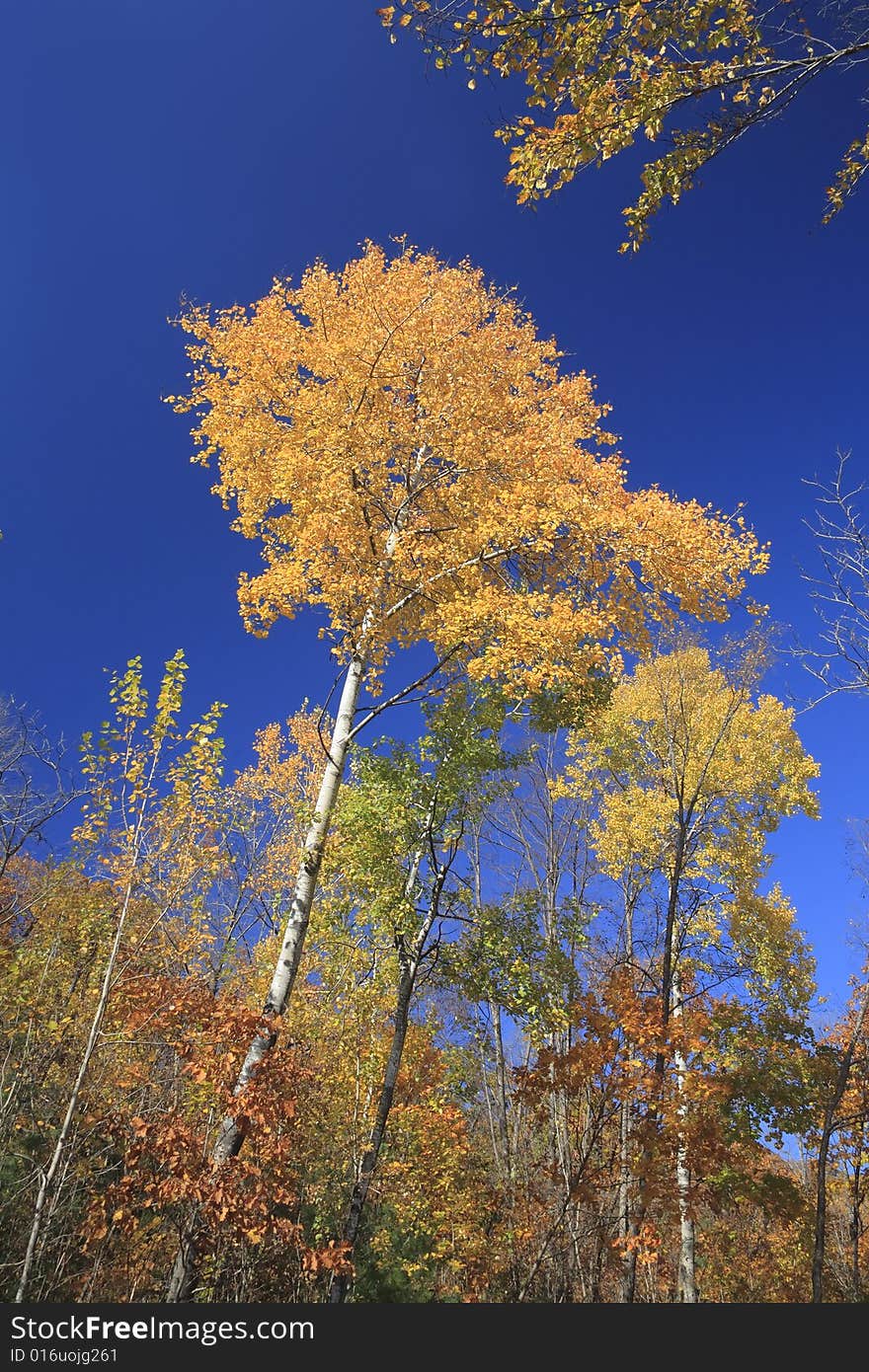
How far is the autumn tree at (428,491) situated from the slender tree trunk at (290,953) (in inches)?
1.6

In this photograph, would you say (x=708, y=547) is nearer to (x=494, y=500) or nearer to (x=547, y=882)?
(x=494, y=500)

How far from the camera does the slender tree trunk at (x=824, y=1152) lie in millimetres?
8172

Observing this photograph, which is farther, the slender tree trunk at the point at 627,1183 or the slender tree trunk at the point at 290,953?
the slender tree trunk at the point at 627,1183

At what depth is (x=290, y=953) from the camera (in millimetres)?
6527

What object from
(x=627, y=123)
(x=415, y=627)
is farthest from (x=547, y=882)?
(x=627, y=123)

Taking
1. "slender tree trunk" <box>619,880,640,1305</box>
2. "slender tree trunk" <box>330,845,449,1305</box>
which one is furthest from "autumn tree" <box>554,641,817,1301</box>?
"slender tree trunk" <box>330,845,449,1305</box>

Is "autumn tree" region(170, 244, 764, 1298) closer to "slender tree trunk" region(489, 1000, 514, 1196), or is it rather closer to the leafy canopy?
the leafy canopy

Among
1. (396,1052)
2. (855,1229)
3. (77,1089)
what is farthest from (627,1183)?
(77,1089)

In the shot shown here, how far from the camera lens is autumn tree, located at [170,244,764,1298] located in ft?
24.7

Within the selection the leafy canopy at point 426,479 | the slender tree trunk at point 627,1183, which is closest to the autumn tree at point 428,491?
the leafy canopy at point 426,479

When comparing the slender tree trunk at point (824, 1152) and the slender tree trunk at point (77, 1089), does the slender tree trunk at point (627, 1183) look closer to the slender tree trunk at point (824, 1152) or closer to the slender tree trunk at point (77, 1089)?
the slender tree trunk at point (824, 1152)

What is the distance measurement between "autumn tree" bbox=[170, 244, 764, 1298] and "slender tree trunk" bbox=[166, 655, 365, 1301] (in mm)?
40

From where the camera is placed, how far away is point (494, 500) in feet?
26.1

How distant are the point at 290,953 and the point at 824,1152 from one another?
283 inches
